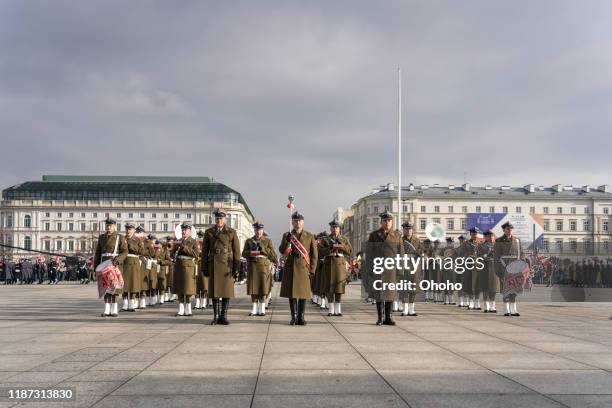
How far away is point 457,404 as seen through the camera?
530cm

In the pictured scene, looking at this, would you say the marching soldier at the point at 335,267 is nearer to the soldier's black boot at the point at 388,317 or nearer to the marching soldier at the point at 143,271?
the soldier's black boot at the point at 388,317

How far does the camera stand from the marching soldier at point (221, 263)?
12.5 m

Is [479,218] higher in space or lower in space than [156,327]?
higher

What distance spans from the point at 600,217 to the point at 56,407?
135881 millimetres

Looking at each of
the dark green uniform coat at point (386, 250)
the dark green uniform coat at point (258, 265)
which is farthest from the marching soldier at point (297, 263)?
the dark green uniform coat at point (386, 250)

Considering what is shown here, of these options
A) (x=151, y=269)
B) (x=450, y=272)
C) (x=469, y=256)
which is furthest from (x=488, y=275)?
(x=151, y=269)

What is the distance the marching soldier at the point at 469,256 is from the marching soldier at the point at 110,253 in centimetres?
930

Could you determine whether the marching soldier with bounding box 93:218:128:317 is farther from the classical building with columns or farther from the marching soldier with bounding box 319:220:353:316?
the classical building with columns

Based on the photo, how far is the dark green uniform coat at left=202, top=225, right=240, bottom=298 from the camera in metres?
12.5

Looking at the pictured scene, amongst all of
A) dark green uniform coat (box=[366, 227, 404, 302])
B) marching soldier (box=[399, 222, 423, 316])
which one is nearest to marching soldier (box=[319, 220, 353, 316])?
dark green uniform coat (box=[366, 227, 404, 302])

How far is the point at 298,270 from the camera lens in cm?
1279

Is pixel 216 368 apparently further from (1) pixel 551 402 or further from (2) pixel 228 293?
(2) pixel 228 293

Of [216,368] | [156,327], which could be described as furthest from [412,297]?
[216,368]

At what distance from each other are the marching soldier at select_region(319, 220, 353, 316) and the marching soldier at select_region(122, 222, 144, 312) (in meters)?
4.84
